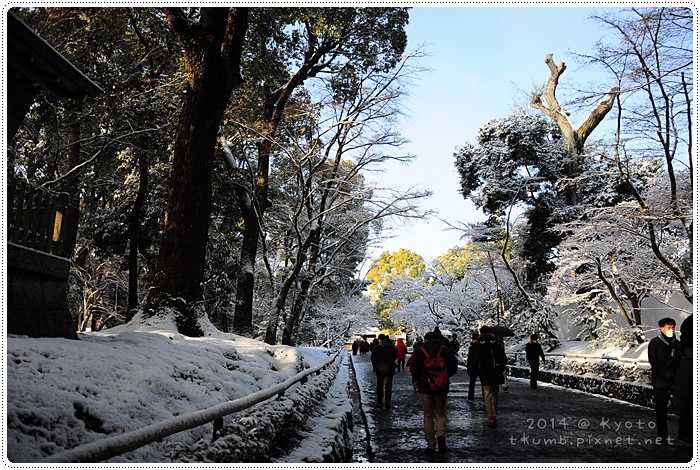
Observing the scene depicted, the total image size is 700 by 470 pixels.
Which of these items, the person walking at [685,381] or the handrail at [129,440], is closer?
the handrail at [129,440]

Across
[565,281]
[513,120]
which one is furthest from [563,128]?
[565,281]

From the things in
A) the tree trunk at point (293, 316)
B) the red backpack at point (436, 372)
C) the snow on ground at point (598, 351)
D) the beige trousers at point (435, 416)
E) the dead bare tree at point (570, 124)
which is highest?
the dead bare tree at point (570, 124)

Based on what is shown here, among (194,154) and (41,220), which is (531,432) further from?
(41,220)

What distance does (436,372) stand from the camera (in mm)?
8172

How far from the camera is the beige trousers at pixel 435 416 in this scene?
7.96m

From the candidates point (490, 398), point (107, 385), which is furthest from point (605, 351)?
point (107, 385)

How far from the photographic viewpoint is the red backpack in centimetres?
811

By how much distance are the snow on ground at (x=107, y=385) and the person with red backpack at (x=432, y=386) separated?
2.11m

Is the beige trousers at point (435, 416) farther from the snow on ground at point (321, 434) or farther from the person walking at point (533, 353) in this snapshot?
the person walking at point (533, 353)

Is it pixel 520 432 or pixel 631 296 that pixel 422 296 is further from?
pixel 520 432

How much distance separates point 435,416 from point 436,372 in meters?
0.57

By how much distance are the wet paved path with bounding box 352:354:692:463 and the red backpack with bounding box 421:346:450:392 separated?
819 millimetres

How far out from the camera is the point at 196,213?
11.2 m

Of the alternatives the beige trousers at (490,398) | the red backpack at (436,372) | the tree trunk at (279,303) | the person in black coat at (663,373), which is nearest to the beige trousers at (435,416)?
the red backpack at (436,372)
